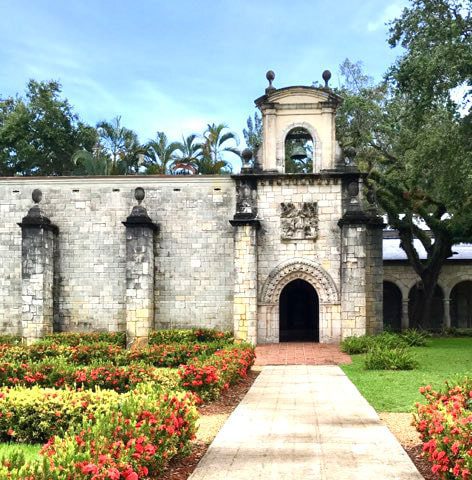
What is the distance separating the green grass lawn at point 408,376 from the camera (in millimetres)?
11407

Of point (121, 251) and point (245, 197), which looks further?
point (121, 251)

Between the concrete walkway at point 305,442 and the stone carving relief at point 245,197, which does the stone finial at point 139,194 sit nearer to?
the stone carving relief at point 245,197

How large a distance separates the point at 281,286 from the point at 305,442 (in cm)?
1342

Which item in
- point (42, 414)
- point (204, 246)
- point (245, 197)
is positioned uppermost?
point (245, 197)

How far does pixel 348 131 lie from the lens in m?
30.0

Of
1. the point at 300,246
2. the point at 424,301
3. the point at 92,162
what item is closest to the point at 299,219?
the point at 300,246

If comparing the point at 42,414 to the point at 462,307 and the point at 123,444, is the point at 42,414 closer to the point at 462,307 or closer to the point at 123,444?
the point at 123,444

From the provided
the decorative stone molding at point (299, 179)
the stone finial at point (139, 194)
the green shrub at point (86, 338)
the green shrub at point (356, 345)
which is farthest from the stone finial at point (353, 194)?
the green shrub at point (86, 338)

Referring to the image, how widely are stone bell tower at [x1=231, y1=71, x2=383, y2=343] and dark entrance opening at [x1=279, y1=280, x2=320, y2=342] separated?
3558 mm

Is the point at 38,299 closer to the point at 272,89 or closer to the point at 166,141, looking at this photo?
the point at 272,89

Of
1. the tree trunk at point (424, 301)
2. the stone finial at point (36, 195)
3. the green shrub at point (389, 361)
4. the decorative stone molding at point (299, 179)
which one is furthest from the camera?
the tree trunk at point (424, 301)

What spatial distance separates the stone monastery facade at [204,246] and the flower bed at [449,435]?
1277cm

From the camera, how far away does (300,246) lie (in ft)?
71.1

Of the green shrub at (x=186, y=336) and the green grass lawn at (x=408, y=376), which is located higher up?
the green shrub at (x=186, y=336)
